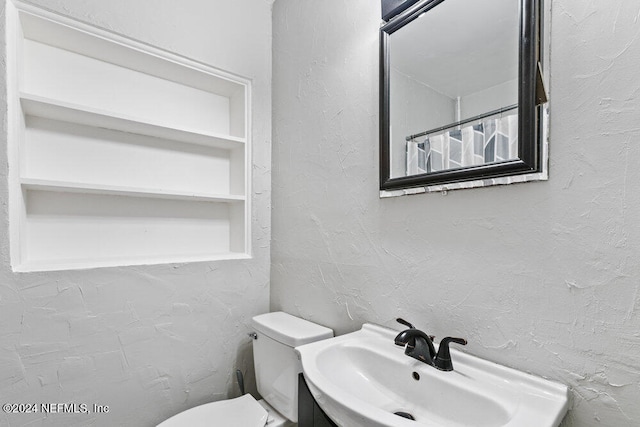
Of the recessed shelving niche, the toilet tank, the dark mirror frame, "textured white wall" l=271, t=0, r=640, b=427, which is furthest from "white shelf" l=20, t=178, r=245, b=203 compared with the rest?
the dark mirror frame

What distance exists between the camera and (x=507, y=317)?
0.83 m

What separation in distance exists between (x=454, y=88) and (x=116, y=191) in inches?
51.3

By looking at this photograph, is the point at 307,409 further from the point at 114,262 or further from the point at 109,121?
the point at 109,121

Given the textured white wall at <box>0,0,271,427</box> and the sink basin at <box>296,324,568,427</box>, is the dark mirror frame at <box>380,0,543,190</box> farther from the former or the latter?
the textured white wall at <box>0,0,271,427</box>

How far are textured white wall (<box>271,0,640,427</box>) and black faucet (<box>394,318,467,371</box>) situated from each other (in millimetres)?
85

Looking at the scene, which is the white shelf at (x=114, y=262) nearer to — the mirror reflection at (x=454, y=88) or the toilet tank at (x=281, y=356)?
the toilet tank at (x=281, y=356)

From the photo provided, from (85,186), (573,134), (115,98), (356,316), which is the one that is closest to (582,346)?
(573,134)

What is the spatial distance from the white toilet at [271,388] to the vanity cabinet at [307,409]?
21mm

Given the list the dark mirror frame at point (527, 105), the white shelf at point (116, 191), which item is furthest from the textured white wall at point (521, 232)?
the white shelf at point (116, 191)

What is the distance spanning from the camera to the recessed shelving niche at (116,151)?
3.93 ft

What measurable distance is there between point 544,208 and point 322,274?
87cm

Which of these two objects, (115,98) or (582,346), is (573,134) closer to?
(582,346)

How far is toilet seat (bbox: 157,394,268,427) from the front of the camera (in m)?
1.21

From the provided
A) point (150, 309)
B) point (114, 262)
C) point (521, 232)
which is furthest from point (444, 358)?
point (114, 262)
